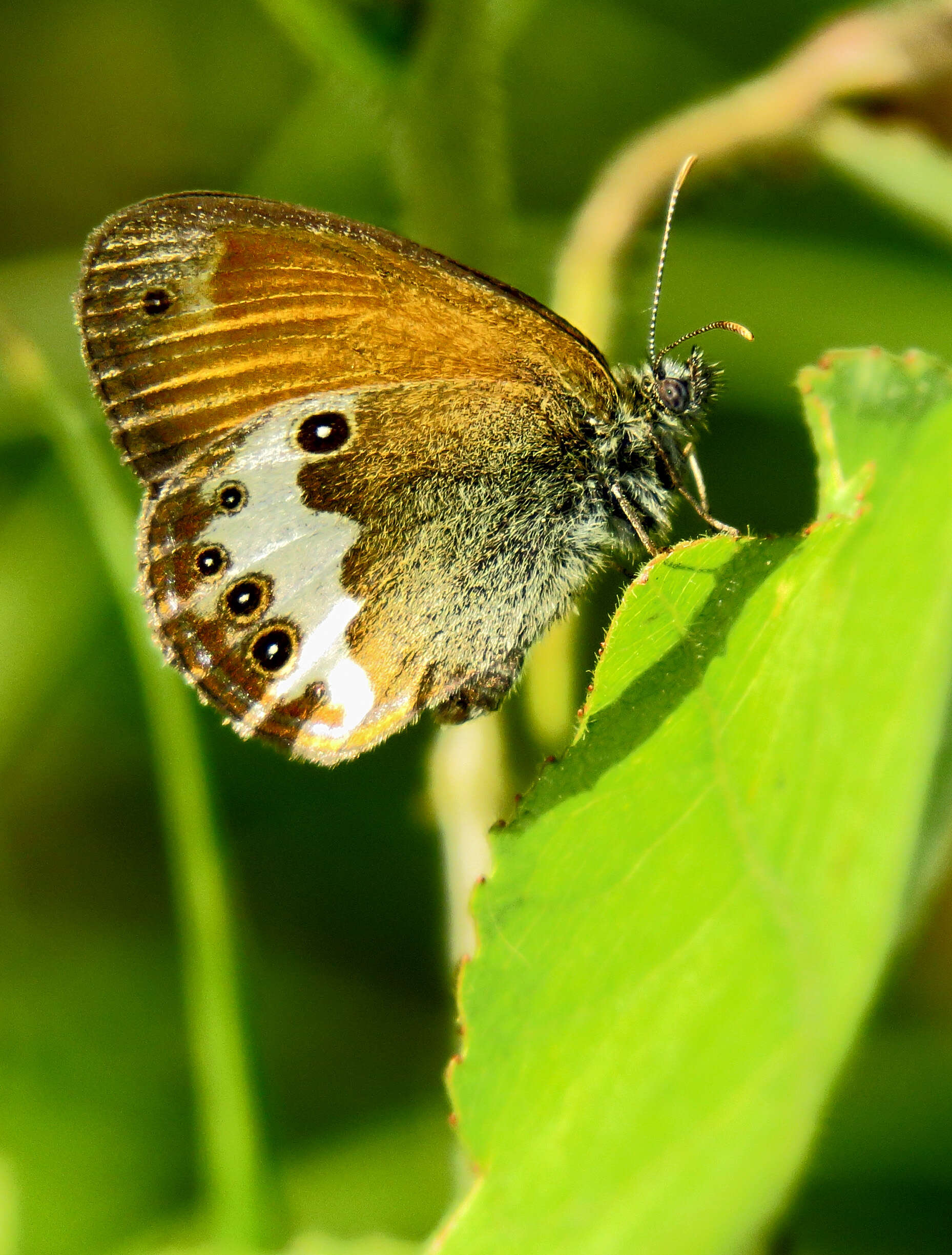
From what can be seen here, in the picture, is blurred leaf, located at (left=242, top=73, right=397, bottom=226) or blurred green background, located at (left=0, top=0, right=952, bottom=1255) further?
blurred leaf, located at (left=242, top=73, right=397, bottom=226)

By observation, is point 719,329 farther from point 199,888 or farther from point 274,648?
point 199,888

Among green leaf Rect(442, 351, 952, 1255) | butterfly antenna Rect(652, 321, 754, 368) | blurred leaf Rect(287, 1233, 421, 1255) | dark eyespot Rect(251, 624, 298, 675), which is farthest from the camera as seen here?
dark eyespot Rect(251, 624, 298, 675)

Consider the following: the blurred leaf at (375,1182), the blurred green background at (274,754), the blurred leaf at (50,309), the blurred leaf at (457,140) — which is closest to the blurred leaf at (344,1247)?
the blurred green background at (274,754)

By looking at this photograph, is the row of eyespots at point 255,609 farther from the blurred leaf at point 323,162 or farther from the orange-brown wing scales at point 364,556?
the blurred leaf at point 323,162

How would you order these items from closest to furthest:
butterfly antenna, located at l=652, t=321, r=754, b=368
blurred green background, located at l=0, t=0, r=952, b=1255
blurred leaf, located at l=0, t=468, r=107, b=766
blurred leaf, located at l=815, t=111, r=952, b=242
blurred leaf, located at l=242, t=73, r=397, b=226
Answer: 1. butterfly antenna, located at l=652, t=321, r=754, b=368
2. blurred leaf, located at l=815, t=111, r=952, b=242
3. blurred green background, located at l=0, t=0, r=952, b=1255
4. blurred leaf, located at l=0, t=468, r=107, b=766
5. blurred leaf, located at l=242, t=73, r=397, b=226

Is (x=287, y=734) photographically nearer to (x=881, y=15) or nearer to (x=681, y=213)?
(x=681, y=213)

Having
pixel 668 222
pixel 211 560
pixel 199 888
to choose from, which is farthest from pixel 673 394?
pixel 199 888

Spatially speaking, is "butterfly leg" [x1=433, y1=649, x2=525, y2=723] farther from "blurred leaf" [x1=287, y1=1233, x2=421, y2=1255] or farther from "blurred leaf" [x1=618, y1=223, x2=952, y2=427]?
"blurred leaf" [x1=618, y1=223, x2=952, y2=427]

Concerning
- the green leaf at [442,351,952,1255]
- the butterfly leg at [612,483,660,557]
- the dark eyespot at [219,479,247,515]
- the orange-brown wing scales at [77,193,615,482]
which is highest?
the orange-brown wing scales at [77,193,615,482]

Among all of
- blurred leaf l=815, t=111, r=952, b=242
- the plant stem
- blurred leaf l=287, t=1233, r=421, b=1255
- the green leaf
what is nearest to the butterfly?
the plant stem
